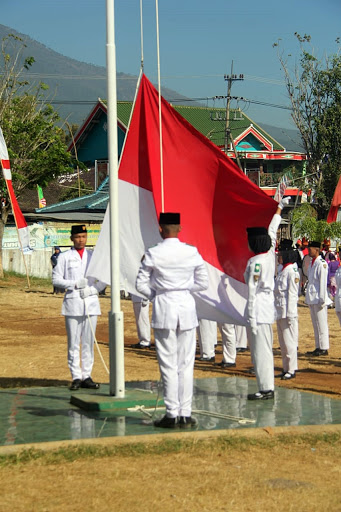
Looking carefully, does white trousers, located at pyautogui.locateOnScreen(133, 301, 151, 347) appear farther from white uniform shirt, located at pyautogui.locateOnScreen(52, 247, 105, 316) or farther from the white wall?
the white wall

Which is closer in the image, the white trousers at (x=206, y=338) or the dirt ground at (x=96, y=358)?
the dirt ground at (x=96, y=358)

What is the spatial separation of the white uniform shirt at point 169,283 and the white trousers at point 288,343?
13.5 feet

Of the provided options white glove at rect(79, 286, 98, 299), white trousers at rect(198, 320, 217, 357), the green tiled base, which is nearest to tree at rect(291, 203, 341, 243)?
white trousers at rect(198, 320, 217, 357)

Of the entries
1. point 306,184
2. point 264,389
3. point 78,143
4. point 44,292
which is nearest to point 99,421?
point 264,389

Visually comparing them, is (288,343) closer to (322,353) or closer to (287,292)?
(287,292)

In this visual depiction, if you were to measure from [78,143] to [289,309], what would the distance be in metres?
39.9

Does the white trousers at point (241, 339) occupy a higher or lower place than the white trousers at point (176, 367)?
lower

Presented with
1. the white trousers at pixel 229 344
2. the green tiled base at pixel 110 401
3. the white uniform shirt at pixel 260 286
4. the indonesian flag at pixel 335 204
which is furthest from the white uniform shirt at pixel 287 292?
the green tiled base at pixel 110 401

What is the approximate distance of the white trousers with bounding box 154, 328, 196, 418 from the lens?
8.00 m

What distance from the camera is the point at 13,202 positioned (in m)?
16.2

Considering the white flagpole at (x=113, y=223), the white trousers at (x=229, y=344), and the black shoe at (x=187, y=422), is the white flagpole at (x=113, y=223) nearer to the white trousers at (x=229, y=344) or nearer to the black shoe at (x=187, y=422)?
the black shoe at (x=187, y=422)

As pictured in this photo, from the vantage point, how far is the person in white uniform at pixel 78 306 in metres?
10.1

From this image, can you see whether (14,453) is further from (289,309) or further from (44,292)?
(44,292)

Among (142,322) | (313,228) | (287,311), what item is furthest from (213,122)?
(287,311)
